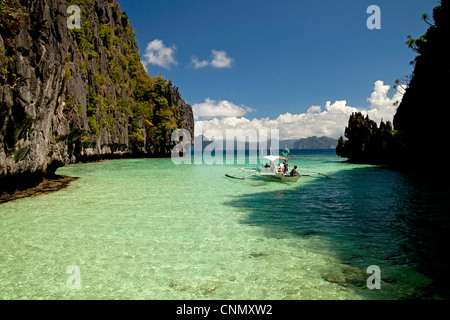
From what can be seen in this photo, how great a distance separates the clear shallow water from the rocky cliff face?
456 centimetres

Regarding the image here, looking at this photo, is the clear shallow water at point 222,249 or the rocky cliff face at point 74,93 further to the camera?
the rocky cliff face at point 74,93

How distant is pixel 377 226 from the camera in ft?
29.5

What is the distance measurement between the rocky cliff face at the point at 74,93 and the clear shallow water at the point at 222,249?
4555mm

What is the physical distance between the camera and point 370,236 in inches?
311

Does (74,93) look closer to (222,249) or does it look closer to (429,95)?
(222,249)

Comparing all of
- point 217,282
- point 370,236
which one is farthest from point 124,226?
point 370,236

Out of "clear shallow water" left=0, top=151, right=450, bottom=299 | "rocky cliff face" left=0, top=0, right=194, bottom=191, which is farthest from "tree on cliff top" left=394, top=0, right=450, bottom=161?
"rocky cliff face" left=0, top=0, right=194, bottom=191

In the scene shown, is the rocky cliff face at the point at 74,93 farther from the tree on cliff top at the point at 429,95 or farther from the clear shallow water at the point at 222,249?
the tree on cliff top at the point at 429,95

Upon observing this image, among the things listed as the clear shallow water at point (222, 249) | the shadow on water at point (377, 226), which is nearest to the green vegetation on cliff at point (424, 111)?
the shadow on water at point (377, 226)

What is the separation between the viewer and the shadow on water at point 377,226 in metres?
5.55

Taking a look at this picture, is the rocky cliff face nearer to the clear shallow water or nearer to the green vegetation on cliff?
the clear shallow water

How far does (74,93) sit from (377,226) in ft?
109

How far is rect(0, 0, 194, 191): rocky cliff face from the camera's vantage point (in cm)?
1210

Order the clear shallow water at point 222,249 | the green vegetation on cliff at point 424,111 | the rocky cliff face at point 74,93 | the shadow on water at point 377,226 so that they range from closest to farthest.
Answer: the clear shallow water at point 222,249 → the shadow on water at point 377,226 → the rocky cliff face at point 74,93 → the green vegetation on cliff at point 424,111
